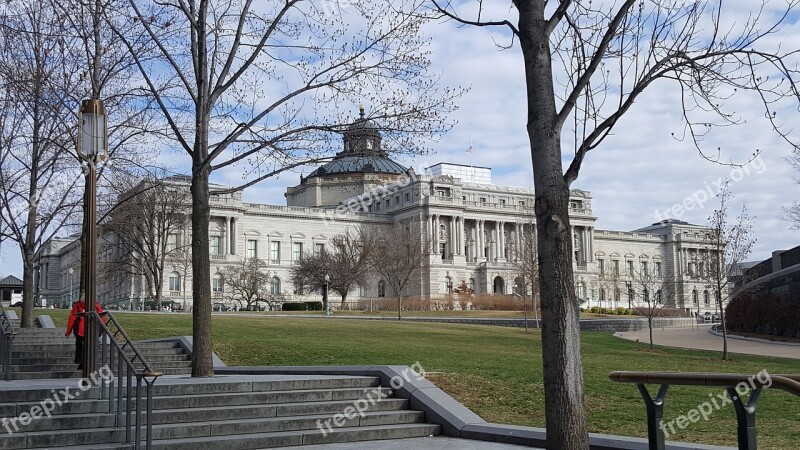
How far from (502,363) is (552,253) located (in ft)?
43.0

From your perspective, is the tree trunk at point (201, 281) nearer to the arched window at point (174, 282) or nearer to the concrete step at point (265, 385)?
the concrete step at point (265, 385)

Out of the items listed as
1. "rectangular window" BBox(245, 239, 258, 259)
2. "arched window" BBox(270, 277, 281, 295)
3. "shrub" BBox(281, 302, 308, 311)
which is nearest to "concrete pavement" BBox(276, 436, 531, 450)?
"shrub" BBox(281, 302, 308, 311)

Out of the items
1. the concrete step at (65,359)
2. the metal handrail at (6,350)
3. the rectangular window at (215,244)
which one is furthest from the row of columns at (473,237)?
the metal handrail at (6,350)

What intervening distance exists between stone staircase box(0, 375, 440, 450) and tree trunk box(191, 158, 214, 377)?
209cm

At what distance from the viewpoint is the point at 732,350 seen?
3159cm

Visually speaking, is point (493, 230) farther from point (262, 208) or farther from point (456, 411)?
point (456, 411)

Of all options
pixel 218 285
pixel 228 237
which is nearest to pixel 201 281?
pixel 218 285

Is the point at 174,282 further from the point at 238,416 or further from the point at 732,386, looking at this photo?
the point at 732,386

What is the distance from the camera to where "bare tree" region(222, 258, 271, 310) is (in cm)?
8138

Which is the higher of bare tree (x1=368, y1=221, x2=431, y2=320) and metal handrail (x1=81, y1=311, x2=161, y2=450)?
bare tree (x1=368, y1=221, x2=431, y2=320)

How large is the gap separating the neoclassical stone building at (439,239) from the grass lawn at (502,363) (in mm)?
59389

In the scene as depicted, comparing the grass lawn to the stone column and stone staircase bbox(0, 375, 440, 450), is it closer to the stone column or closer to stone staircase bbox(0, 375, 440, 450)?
stone staircase bbox(0, 375, 440, 450)

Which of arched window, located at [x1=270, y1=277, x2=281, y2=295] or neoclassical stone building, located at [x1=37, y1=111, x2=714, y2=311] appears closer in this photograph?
neoclassical stone building, located at [x1=37, y1=111, x2=714, y2=311]

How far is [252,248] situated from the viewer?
10250cm
